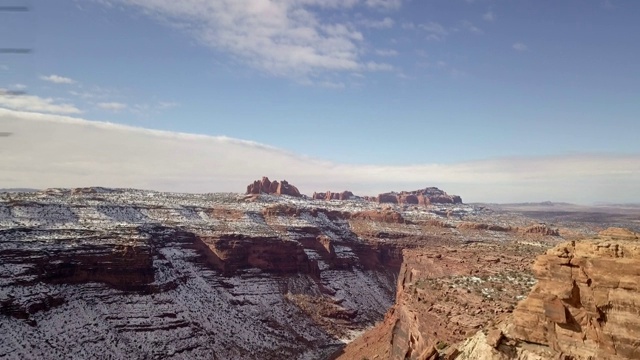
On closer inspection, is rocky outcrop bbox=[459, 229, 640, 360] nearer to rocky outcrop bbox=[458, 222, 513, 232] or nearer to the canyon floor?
the canyon floor

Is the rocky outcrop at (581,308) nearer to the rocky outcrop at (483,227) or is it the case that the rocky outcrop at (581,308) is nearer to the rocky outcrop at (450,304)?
the rocky outcrop at (450,304)

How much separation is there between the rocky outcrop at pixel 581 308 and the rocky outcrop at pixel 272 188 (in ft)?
406

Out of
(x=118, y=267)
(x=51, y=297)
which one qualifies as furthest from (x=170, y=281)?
(x=51, y=297)

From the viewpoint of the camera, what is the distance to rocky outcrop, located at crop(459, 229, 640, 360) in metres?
18.0

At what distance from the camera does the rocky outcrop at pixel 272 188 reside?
14425 centimetres

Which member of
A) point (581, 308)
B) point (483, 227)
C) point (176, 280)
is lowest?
point (176, 280)

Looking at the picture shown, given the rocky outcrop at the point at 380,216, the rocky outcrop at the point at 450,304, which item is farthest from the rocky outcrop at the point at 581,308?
the rocky outcrop at the point at 380,216

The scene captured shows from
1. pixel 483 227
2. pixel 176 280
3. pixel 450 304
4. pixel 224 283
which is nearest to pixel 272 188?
pixel 483 227

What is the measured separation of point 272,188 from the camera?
153500mm

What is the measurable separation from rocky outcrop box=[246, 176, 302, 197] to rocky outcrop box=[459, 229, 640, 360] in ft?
406

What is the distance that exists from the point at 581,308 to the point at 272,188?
136412 mm

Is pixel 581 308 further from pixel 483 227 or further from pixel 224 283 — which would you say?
pixel 483 227

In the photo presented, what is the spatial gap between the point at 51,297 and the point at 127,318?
8245 millimetres

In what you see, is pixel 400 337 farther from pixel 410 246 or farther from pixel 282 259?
pixel 410 246
